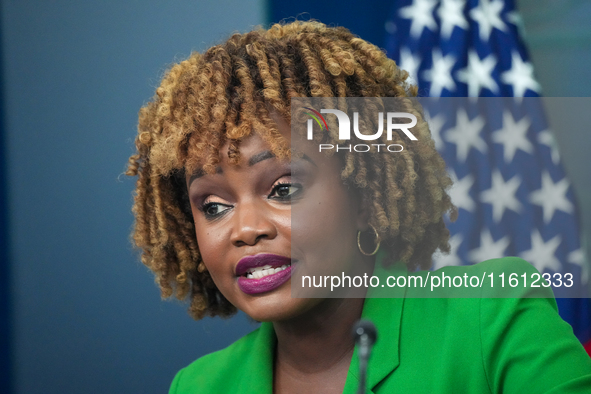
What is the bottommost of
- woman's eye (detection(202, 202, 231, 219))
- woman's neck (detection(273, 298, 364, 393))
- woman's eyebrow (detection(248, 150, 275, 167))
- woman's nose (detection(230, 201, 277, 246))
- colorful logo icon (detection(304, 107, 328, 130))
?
woman's neck (detection(273, 298, 364, 393))

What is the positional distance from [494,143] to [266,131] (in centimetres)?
117

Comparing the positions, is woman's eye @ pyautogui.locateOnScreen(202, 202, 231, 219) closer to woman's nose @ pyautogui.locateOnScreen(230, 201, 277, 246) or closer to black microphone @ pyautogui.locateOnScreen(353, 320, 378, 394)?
woman's nose @ pyautogui.locateOnScreen(230, 201, 277, 246)

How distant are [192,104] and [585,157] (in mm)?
1467

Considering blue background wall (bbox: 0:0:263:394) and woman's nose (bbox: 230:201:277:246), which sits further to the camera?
blue background wall (bbox: 0:0:263:394)

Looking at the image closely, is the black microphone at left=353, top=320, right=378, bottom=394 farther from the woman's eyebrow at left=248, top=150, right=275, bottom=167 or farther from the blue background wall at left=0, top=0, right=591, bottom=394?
the blue background wall at left=0, top=0, right=591, bottom=394

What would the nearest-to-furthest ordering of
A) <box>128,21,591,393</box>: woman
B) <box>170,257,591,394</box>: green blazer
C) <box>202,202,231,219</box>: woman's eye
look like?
<box>170,257,591,394</box>: green blazer < <box>128,21,591,393</box>: woman < <box>202,202,231,219</box>: woman's eye

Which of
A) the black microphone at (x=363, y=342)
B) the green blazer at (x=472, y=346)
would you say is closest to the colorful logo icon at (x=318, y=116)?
the green blazer at (x=472, y=346)

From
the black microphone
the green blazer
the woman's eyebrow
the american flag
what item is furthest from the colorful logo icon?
the american flag

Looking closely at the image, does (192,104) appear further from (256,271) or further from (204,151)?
(256,271)

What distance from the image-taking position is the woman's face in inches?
48.3

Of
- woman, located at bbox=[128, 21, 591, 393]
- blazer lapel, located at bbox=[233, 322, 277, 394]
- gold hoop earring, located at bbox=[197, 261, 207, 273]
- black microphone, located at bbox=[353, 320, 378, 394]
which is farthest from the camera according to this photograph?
gold hoop earring, located at bbox=[197, 261, 207, 273]

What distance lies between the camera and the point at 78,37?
90.7 inches

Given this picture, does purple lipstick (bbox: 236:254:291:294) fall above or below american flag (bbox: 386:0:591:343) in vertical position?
below

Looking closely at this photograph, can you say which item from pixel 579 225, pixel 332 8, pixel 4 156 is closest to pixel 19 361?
pixel 4 156
